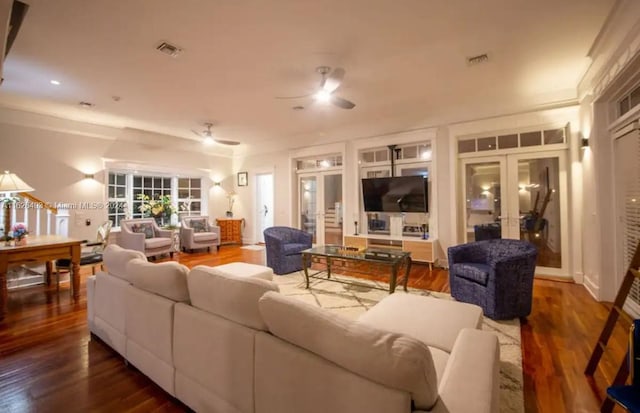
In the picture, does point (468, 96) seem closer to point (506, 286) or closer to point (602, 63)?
point (602, 63)

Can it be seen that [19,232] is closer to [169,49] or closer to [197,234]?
[169,49]

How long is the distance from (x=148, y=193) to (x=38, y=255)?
4.35 m

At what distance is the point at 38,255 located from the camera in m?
3.29

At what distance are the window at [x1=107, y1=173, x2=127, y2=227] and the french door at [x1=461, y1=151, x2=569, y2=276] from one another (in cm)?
751

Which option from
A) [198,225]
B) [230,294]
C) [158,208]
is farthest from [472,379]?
[158,208]

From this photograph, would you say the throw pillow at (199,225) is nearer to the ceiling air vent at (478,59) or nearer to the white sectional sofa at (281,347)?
the white sectional sofa at (281,347)

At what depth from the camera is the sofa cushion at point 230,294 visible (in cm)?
139

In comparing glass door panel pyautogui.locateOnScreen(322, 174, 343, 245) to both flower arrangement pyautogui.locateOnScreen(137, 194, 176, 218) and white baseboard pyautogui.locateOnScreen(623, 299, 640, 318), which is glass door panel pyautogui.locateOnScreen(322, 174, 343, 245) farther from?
white baseboard pyautogui.locateOnScreen(623, 299, 640, 318)

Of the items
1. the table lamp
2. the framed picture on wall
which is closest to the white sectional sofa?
the table lamp

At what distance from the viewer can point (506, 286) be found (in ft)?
9.37

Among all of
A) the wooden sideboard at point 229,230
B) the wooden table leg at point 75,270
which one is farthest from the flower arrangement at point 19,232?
the wooden sideboard at point 229,230

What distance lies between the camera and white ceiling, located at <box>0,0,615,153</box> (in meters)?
2.50

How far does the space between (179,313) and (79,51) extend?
3.27 metres

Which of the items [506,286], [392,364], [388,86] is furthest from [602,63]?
[392,364]
